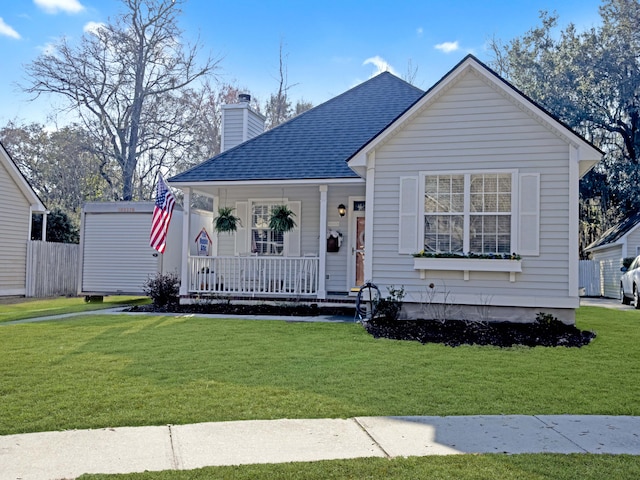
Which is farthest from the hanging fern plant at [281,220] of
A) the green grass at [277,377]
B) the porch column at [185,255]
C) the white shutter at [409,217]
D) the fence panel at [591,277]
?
the fence panel at [591,277]

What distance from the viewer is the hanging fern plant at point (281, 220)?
13.7m

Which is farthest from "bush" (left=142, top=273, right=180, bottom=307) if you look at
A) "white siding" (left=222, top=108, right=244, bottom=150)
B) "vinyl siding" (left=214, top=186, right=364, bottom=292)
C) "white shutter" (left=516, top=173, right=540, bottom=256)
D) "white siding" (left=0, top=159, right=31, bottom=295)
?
"white shutter" (left=516, top=173, right=540, bottom=256)

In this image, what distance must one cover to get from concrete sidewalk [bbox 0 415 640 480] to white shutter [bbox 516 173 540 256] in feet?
18.6

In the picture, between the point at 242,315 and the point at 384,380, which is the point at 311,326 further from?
the point at 384,380

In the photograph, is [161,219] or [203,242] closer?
[161,219]

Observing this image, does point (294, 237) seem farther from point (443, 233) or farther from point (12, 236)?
point (12, 236)

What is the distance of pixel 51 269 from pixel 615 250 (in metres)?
22.0

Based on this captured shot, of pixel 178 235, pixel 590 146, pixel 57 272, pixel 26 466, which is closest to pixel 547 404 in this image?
pixel 26 466

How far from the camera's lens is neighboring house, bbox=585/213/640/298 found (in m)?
21.4

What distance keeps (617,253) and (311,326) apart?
56.6 ft

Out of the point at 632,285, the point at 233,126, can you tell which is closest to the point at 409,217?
the point at 233,126

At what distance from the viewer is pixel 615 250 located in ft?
76.5

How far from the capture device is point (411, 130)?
11.4 m

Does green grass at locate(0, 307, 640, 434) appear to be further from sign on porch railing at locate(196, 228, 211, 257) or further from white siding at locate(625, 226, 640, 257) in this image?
white siding at locate(625, 226, 640, 257)
